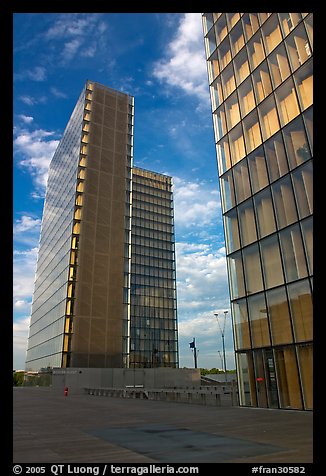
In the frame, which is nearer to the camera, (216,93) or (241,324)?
(241,324)

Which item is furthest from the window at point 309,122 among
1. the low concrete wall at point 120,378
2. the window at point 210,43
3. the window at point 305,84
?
the low concrete wall at point 120,378

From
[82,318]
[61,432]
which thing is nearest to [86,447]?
[61,432]

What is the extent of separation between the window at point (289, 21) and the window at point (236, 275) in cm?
1543

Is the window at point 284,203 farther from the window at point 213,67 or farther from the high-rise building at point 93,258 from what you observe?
the high-rise building at point 93,258

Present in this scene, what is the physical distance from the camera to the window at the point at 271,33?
83.7 ft

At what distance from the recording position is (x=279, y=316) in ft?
72.9

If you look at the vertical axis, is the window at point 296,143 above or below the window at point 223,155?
below

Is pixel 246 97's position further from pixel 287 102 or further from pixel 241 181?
pixel 241 181

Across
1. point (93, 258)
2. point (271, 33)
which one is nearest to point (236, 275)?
point (271, 33)

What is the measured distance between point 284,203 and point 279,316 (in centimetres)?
698

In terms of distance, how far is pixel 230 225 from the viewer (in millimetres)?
28609
